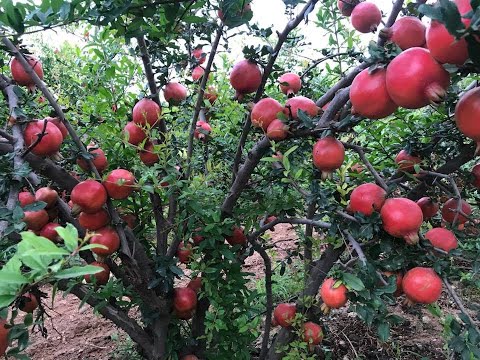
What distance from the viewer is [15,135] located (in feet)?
3.96

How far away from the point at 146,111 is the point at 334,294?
33.7 inches

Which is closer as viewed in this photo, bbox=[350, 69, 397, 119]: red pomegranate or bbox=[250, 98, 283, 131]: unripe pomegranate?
bbox=[350, 69, 397, 119]: red pomegranate

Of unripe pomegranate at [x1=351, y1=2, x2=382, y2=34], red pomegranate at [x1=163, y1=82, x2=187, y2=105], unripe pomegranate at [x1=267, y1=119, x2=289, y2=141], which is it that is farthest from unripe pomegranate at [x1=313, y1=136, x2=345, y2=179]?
red pomegranate at [x1=163, y1=82, x2=187, y2=105]

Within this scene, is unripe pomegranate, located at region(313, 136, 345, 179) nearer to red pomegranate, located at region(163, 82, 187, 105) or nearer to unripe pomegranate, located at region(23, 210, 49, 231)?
red pomegranate, located at region(163, 82, 187, 105)

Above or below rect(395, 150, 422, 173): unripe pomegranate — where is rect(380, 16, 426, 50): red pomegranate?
above

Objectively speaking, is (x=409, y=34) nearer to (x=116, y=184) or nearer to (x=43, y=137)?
(x=116, y=184)

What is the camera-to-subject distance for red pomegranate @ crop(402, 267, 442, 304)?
3.51 ft

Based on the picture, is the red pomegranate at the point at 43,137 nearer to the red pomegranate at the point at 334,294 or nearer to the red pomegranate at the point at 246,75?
the red pomegranate at the point at 246,75

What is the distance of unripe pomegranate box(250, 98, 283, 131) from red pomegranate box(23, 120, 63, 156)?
60 centimetres

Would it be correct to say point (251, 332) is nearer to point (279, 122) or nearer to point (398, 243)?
point (398, 243)

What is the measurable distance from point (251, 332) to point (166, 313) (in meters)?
0.36

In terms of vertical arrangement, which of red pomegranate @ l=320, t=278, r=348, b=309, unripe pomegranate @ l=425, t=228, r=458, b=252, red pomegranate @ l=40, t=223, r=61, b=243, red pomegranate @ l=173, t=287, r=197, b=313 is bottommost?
red pomegranate @ l=173, t=287, r=197, b=313

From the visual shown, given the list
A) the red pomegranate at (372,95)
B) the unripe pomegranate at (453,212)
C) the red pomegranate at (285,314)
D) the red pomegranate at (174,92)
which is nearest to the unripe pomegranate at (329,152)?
the red pomegranate at (372,95)

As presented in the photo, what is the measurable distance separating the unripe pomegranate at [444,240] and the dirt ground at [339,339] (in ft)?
2.27
